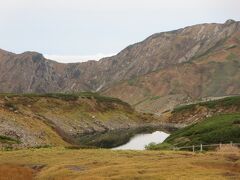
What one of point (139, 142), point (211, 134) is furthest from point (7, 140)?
point (139, 142)

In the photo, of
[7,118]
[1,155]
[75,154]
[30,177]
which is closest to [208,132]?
[75,154]

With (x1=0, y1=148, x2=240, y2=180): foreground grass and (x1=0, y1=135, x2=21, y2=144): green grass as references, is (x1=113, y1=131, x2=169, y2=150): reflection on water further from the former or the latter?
(x1=0, y1=148, x2=240, y2=180): foreground grass

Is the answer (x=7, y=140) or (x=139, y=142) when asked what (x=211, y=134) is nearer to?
(x=7, y=140)

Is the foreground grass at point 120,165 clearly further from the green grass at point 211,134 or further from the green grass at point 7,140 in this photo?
the green grass at point 7,140

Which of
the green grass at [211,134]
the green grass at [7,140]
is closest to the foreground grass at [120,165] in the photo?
the green grass at [211,134]

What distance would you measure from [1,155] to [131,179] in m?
39.1

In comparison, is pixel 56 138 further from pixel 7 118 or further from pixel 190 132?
pixel 190 132

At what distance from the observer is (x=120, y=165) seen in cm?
6119

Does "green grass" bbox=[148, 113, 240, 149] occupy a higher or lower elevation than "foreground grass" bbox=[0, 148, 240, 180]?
higher

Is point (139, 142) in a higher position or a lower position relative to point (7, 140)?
lower

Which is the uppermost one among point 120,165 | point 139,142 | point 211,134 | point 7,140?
point 211,134

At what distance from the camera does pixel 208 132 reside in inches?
4284

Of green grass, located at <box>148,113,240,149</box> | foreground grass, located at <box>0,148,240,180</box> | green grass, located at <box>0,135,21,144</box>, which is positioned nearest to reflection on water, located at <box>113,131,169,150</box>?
green grass, located at <box>148,113,240,149</box>

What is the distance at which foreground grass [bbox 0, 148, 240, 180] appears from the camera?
53281mm
